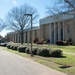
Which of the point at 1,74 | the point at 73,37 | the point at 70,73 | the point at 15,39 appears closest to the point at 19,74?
the point at 1,74

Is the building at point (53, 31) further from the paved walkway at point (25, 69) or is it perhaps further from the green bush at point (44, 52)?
the paved walkway at point (25, 69)

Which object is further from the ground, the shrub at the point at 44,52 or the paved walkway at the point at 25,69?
the shrub at the point at 44,52

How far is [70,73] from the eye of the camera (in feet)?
Result: 39.9

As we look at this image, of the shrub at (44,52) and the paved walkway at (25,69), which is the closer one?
the paved walkway at (25,69)

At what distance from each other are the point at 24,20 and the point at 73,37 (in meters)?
19.0

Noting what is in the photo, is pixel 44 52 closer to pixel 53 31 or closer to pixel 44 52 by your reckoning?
pixel 44 52

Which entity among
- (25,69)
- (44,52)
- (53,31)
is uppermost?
(53,31)

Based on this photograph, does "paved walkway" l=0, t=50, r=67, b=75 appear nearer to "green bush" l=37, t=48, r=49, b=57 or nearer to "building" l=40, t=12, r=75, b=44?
"green bush" l=37, t=48, r=49, b=57

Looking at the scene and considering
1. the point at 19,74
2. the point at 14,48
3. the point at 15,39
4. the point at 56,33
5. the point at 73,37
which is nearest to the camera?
the point at 19,74

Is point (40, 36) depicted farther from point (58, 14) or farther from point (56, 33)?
point (58, 14)

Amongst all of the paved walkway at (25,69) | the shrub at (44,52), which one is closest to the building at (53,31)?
the shrub at (44,52)

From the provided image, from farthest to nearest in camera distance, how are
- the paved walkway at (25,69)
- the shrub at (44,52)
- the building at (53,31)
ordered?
1. the building at (53,31)
2. the shrub at (44,52)
3. the paved walkway at (25,69)

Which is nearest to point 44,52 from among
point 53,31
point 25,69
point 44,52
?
point 44,52

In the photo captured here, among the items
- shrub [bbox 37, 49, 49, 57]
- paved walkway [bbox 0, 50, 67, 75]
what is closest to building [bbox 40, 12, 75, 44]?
shrub [bbox 37, 49, 49, 57]
